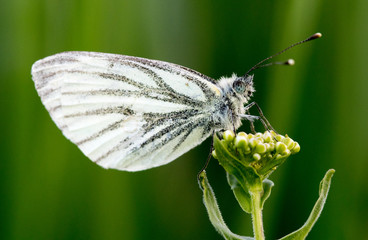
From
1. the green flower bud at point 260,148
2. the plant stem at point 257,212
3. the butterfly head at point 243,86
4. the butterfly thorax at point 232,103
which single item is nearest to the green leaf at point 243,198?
the plant stem at point 257,212

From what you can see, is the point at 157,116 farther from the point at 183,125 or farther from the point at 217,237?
the point at 217,237

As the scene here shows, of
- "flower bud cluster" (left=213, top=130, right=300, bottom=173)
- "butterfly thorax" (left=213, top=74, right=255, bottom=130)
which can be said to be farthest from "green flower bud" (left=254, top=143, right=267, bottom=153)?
"butterfly thorax" (left=213, top=74, right=255, bottom=130)

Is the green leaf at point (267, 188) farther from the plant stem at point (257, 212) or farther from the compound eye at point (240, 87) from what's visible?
the compound eye at point (240, 87)

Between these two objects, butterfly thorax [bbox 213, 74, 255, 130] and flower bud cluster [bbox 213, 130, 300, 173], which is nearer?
flower bud cluster [bbox 213, 130, 300, 173]

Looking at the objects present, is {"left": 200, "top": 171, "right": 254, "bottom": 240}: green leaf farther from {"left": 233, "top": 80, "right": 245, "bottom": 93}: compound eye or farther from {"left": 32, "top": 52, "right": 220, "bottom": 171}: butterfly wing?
{"left": 233, "top": 80, "right": 245, "bottom": 93}: compound eye

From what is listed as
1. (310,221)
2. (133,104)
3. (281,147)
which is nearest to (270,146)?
(281,147)
